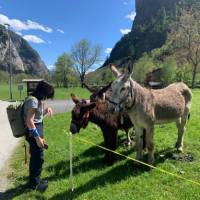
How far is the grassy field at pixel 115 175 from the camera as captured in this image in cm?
600

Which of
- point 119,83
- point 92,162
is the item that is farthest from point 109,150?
point 119,83

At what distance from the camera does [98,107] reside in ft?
25.8

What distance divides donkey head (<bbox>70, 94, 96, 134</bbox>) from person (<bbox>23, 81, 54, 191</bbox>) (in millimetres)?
949

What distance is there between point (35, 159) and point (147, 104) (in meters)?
2.63

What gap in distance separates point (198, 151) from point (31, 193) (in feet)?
14.6

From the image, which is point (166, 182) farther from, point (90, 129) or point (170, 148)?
point (90, 129)

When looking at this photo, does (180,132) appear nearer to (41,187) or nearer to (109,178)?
(109,178)

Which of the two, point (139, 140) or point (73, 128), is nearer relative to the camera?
point (73, 128)

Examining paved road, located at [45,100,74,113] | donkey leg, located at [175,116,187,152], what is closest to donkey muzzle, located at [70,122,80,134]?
donkey leg, located at [175,116,187,152]

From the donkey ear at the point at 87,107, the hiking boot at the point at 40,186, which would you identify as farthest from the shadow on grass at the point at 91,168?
the donkey ear at the point at 87,107

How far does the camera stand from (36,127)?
20.9 feet

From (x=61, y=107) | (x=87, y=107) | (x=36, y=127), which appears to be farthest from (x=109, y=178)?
(x=61, y=107)

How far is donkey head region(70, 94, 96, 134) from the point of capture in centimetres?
723

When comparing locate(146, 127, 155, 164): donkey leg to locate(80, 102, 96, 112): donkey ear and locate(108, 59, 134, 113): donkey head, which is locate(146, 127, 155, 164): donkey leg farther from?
locate(80, 102, 96, 112): donkey ear
